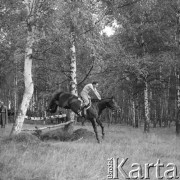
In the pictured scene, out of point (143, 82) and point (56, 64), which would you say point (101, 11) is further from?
point (143, 82)

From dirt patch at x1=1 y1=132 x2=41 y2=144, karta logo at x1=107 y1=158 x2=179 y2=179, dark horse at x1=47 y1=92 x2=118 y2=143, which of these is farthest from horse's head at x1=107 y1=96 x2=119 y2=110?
karta logo at x1=107 y1=158 x2=179 y2=179

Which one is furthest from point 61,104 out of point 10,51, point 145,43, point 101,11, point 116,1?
point 145,43

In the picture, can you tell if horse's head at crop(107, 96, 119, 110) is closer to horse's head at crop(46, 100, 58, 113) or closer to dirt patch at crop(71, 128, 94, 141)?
dirt patch at crop(71, 128, 94, 141)

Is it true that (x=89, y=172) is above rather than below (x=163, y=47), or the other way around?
below

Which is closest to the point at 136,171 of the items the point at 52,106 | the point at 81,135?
the point at 81,135

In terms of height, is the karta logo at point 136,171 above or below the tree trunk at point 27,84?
below

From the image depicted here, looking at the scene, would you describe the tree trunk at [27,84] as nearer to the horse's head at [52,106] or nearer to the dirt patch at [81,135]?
the dirt patch at [81,135]

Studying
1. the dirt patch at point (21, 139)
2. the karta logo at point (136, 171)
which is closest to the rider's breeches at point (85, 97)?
the dirt patch at point (21, 139)

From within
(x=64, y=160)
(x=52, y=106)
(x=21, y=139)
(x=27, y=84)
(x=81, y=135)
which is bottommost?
(x=64, y=160)

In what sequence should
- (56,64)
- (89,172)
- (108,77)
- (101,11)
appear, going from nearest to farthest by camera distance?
(89,172), (101,11), (56,64), (108,77)

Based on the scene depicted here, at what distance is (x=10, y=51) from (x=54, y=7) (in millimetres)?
5183

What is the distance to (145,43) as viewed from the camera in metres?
24.8

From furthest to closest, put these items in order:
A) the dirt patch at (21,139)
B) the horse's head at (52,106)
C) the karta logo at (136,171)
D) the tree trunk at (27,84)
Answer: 1. the horse's head at (52,106)
2. the tree trunk at (27,84)
3. the dirt patch at (21,139)
4. the karta logo at (136,171)

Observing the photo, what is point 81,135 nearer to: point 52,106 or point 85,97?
point 85,97
